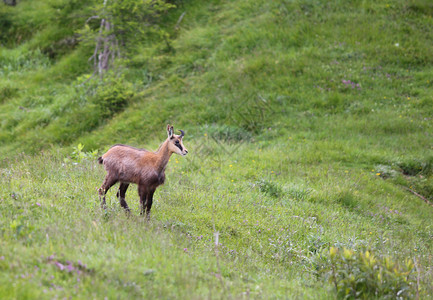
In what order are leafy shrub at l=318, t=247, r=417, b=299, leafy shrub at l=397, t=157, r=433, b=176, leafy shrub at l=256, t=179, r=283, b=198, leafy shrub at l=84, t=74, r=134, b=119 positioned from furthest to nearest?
1. leafy shrub at l=84, t=74, r=134, b=119
2. leafy shrub at l=397, t=157, r=433, b=176
3. leafy shrub at l=256, t=179, r=283, b=198
4. leafy shrub at l=318, t=247, r=417, b=299

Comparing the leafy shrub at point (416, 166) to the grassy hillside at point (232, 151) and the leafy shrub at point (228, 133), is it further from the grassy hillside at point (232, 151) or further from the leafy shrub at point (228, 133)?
the leafy shrub at point (228, 133)

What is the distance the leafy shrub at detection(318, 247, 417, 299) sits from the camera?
593 cm

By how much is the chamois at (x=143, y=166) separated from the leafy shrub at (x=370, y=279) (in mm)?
3302

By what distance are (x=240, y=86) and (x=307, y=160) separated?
643cm

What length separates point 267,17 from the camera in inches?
916

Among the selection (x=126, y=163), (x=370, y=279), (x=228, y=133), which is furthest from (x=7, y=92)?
(x=370, y=279)

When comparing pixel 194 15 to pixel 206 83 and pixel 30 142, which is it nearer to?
pixel 206 83

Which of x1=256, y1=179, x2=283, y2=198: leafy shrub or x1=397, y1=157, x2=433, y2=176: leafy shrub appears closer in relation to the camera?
x1=256, y1=179, x2=283, y2=198: leafy shrub

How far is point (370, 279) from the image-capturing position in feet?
19.6

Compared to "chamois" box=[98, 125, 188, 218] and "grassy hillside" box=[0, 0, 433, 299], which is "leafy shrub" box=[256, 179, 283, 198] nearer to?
"grassy hillside" box=[0, 0, 433, 299]

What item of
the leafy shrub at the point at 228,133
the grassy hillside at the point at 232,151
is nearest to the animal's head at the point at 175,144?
the grassy hillside at the point at 232,151

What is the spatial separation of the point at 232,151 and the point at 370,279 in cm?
942

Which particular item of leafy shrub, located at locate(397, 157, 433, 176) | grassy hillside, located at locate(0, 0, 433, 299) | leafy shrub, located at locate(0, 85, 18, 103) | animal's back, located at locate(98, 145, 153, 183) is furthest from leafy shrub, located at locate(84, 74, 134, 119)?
leafy shrub, located at locate(397, 157, 433, 176)

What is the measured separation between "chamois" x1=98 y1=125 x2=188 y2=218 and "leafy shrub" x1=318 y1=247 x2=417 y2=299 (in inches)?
130
